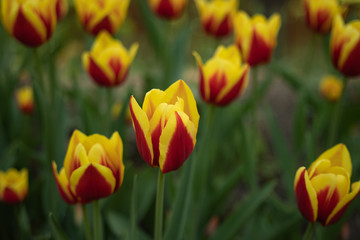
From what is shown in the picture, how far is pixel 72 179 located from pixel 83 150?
0.05 m

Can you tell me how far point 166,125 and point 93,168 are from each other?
0.15 meters

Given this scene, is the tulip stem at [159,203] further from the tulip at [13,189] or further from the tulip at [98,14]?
→ the tulip at [98,14]

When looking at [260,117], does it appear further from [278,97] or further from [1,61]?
[1,61]

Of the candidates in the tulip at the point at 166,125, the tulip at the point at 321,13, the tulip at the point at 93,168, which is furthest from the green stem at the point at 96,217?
the tulip at the point at 321,13

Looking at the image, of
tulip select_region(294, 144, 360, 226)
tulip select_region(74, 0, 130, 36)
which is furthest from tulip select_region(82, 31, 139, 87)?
tulip select_region(294, 144, 360, 226)

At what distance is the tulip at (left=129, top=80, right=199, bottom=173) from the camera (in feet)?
1.64

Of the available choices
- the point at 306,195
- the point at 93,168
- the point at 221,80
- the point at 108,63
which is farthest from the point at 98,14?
the point at 306,195

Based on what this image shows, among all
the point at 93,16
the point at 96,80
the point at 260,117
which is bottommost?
the point at 260,117

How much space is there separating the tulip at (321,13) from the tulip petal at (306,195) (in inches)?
28.6

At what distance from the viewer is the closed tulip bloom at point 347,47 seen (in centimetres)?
82

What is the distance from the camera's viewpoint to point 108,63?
0.95 meters

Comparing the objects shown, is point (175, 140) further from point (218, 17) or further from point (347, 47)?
point (218, 17)

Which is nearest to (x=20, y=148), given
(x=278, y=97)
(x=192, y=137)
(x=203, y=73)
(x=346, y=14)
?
(x=203, y=73)

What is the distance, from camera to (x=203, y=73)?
2.76 ft
